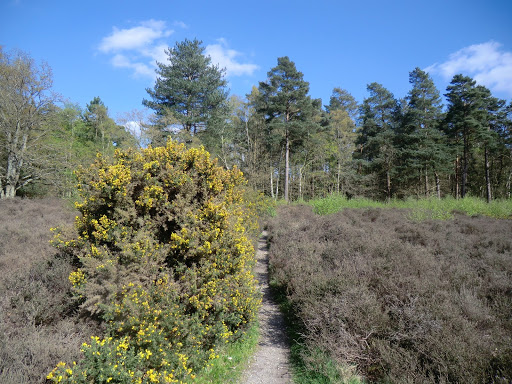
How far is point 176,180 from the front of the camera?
13.6 ft

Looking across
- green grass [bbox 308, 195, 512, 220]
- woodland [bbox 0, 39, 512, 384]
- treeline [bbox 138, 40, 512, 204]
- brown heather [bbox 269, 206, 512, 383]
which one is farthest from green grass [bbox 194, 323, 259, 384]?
treeline [bbox 138, 40, 512, 204]

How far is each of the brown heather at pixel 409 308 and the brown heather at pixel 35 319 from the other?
3100 mm

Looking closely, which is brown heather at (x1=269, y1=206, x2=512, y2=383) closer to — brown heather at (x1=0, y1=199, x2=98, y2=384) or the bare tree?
brown heather at (x1=0, y1=199, x2=98, y2=384)

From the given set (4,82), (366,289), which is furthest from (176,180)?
(4,82)

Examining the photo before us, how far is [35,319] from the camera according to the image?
3330mm

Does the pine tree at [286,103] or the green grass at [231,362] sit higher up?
the pine tree at [286,103]

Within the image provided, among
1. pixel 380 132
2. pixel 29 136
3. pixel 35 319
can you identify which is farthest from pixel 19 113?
pixel 380 132

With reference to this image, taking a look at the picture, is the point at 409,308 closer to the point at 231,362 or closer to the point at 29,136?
the point at 231,362

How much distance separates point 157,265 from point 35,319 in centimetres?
163

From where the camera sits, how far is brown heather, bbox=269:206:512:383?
2654mm

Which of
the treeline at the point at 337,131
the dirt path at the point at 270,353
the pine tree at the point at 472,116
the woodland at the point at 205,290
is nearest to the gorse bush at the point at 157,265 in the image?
the woodland at the point at 205,290

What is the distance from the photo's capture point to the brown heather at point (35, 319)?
251 centimetres

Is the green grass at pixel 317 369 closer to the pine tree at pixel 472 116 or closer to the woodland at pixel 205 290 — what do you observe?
the woodland at pixel 205 290

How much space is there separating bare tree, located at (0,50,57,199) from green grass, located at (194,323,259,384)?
1871cm
